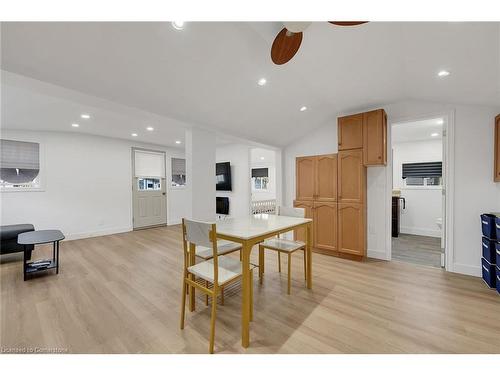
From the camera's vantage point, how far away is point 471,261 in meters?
2.81

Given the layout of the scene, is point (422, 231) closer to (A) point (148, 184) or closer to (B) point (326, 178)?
(B) point (326, 178)

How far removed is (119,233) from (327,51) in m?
5.80

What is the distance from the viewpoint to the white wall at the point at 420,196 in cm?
490

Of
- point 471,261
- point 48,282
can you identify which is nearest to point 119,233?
point 48,282

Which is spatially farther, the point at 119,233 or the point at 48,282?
the point at 119,233

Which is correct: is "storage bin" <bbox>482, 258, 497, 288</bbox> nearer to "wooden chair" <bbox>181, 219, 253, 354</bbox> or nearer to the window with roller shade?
"wooden chair" <bbox>181, 219, 253, 354</bbox>

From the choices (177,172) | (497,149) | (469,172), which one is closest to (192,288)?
(469,172)

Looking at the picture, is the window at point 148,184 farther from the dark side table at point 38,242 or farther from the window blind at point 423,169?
the window blind at point 423,169

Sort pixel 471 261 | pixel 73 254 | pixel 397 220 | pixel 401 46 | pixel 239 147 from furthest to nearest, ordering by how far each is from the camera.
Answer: pixel 239 147, pixel 397 220, pixel 73 254, pixel 471 261, pixel 401 46

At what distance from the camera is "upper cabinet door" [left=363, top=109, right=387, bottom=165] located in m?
3.09

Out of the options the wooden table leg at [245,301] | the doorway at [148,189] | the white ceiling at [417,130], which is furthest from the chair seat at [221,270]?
the doorway at [148,189]

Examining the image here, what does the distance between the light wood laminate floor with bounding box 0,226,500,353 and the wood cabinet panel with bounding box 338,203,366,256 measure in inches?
11.9

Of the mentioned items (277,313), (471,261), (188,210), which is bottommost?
(277,313)
